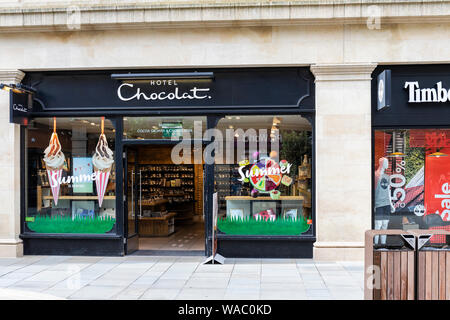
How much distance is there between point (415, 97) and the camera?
859cm

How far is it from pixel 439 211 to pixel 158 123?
6.66 m

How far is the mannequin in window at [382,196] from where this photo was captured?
29.2 ft

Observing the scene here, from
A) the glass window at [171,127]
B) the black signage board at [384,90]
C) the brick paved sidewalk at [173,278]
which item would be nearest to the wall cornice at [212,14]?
the black signage board at [384,90]

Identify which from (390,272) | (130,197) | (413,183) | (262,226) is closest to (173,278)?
(262,226)

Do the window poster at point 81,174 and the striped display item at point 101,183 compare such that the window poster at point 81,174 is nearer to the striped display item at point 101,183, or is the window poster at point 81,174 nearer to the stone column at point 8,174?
the striped display item at point 101,183

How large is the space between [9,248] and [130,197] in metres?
2.88

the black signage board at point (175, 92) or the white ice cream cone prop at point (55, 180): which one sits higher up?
the black signage board at point (175, 92)

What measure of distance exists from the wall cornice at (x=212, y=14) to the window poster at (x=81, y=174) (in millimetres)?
3005

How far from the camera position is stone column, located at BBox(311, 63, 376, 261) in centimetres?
865

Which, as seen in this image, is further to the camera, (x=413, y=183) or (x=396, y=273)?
(x=413, y=183)

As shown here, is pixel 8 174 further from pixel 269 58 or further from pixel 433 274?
pixel 433 274

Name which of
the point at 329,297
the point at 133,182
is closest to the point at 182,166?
the point at 133,182

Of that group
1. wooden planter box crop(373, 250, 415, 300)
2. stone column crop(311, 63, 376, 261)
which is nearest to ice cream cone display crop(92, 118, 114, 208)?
stone column crop(311, 63, 376, 261)

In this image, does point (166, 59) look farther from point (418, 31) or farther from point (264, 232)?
point (418, 31)
